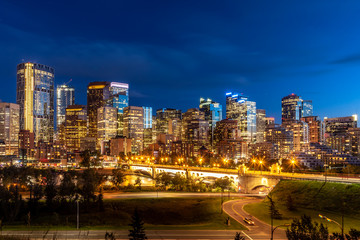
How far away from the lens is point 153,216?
76.6 m

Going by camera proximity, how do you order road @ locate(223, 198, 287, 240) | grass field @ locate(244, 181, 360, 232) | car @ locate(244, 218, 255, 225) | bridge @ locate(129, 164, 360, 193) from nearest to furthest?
road @ locate(223, 198, 287, 240) < car @ locate(244, 218, 255, 225) < grass field @ locate(244, 181, 360, 232) < bridge @ locate(129, 164, 360, 193)

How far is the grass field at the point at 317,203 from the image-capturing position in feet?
205

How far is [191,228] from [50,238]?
21.2 m

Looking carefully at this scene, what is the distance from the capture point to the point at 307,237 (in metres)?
34.2

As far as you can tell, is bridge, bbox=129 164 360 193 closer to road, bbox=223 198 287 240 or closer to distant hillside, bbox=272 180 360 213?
distant hillside, bbox=272 180 360 213

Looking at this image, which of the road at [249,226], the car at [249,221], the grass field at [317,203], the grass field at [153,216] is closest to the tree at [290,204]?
the grass field at [317,203]

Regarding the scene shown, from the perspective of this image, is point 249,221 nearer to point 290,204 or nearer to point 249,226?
point 249,226

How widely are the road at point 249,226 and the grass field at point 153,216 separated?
6.46 feet

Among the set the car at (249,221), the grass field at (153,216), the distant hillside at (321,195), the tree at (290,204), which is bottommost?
the grass field at (153,216)

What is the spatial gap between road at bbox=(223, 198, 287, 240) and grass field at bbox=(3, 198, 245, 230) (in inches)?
77.6

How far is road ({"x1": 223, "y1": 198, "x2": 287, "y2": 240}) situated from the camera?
52.7m

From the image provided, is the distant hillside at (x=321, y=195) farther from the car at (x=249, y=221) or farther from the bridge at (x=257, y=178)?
the car at (x=249, y=221)

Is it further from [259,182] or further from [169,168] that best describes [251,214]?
[169,168]

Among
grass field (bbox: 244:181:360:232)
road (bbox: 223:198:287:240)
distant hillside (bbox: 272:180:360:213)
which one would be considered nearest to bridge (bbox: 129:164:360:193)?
distant hillside (bbox: 272:180:360:213)
